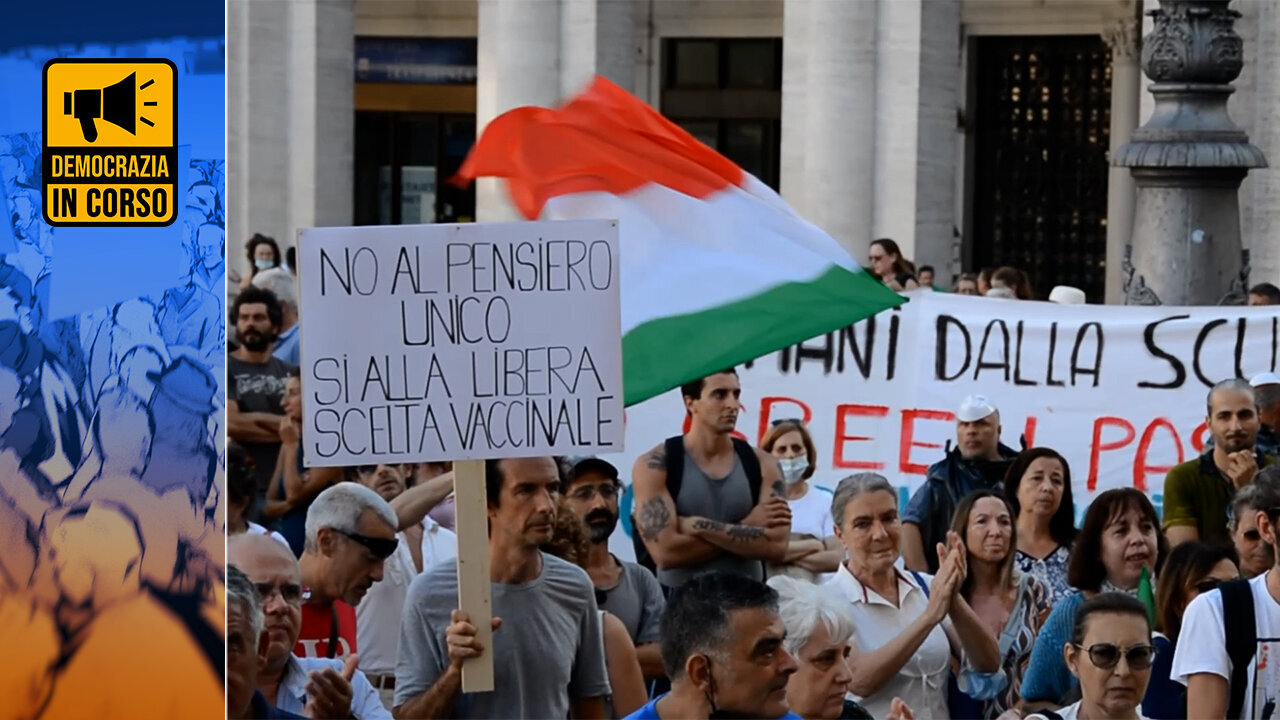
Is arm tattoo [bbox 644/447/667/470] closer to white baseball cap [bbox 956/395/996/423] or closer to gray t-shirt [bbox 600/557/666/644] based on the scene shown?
gray t-shirt [bbox 600/557/666/644]

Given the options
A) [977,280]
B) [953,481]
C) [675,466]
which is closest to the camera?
[675,466]

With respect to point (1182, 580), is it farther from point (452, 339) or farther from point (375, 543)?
point (452, 339)

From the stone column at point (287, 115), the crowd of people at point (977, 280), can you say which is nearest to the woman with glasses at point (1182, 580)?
the crowd of people at point (977, 280)

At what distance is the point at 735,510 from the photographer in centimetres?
873

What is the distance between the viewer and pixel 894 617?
7730mm

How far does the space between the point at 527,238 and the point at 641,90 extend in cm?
2473

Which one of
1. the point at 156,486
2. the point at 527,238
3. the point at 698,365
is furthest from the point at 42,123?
the point at 698,365

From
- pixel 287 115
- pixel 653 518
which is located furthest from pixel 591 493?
pixel 287 115

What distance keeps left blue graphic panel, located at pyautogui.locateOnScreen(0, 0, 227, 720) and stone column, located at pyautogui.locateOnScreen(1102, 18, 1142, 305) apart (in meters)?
21.0

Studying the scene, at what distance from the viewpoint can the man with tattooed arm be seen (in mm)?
8641

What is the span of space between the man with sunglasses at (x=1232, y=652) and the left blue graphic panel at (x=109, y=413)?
2717 mm

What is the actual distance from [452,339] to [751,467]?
2500mm

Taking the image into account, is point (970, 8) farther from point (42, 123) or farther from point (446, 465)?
point (42, 123)

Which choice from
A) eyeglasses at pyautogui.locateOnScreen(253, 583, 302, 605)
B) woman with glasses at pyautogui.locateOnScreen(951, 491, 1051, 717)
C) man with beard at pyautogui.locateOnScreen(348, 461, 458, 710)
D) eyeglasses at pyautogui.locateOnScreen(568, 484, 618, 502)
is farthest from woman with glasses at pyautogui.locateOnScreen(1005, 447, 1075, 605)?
eyeglasses at pyautogui.locateOnScreen(253, 583, 302, 605)
